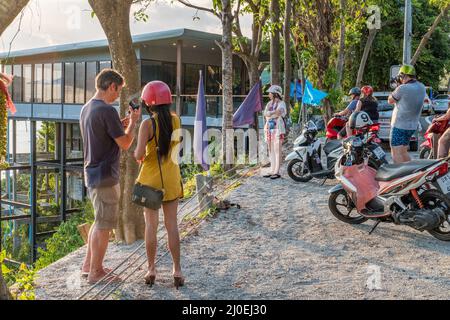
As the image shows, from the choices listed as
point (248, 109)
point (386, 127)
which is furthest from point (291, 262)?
point (386, 127)

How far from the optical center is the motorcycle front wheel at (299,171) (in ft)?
35.9

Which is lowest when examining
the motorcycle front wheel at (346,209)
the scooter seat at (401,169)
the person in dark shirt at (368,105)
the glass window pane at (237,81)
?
the motorcycle front wheel at (346,209)

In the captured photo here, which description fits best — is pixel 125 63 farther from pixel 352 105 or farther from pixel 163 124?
pixel 352 105

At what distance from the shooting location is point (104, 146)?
5449 millimetres

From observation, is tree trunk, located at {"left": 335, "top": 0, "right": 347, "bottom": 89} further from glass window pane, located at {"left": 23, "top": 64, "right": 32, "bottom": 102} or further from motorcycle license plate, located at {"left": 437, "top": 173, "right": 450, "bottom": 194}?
glass window pane, located at {"left": 23, "top": 64, "right": 32, "bottom": 102}

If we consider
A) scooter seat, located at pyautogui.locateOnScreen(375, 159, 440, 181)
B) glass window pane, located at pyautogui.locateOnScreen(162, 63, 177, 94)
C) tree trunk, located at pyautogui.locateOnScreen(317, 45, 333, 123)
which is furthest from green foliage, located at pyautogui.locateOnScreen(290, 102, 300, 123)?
glass window pane, located at pyautogui.locateOnScreen(162, 63, 177, 94)

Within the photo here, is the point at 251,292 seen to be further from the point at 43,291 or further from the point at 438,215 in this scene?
the point at 438,215

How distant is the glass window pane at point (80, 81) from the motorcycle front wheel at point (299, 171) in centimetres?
2107

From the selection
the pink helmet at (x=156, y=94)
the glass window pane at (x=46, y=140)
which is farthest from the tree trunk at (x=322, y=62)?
the glass window pane at (x=46, y=140)

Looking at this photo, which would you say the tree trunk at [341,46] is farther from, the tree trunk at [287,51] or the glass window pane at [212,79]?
the glass window pane at [212,79]

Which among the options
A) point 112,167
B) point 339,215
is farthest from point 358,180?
point 112,167

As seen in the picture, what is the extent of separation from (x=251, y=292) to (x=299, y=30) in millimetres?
14862

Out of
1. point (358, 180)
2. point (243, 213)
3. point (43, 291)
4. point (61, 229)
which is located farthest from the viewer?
point (61, 229)

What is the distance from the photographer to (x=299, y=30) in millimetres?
19266
